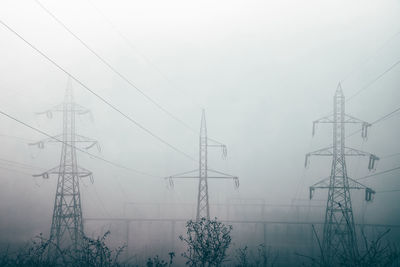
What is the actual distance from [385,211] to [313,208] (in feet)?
27.2

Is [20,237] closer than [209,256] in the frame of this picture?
No

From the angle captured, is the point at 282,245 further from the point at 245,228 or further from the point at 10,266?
the point at 10,266

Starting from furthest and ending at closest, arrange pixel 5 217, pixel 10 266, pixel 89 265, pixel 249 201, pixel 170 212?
1. pixel 249 201
2. pixel 170 212
3. pixel 5 217
4. pixel 10 266
5. pixel 89 265

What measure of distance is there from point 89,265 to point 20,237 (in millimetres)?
34407

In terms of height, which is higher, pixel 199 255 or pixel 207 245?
pixel 207 245

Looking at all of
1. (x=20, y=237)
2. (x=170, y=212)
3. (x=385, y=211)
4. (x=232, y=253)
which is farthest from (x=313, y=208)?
(x=20, y=237)

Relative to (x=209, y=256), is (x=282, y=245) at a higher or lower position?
lower

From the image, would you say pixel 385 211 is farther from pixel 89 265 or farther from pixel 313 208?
pixel 89 265

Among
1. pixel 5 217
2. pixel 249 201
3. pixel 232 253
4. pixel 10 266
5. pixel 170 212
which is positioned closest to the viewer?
pixel 10 266

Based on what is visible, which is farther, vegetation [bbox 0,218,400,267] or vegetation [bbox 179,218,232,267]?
vegetation [bbox 179,218,232,267]

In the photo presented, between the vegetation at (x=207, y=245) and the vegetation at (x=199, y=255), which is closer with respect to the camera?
the vegetation at (x=199, y=255)

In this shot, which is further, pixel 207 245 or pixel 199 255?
pixel 199 255

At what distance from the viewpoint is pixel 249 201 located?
188 feet

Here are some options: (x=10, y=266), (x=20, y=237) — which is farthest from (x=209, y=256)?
(x=20, y=237)
